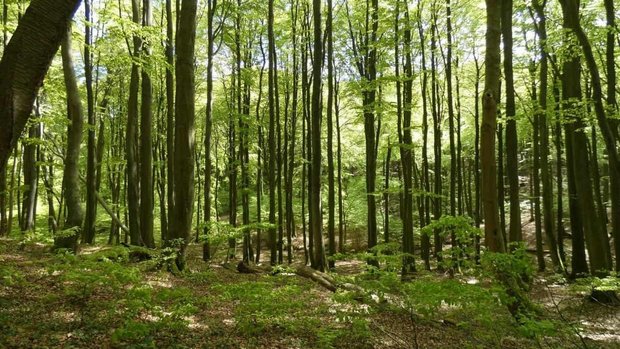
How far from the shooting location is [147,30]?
9.84 metres

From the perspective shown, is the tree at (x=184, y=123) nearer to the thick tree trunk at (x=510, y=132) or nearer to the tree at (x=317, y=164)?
the tree at (x=317, y=164)

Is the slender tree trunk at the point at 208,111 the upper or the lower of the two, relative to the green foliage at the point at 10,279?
upper

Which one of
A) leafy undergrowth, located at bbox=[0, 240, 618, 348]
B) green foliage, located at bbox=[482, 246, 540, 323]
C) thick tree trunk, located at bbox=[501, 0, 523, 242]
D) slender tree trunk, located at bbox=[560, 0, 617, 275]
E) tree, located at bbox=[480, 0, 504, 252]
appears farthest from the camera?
slender tree trunk, located at bbox=[560, 0, 617, 275]

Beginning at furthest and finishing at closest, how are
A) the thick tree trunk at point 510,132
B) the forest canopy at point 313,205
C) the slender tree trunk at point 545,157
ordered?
1. the slender tree trunk at point 545,157
2. the thick tree trunk at point 510,132
3. the forest canopy at point 313,205

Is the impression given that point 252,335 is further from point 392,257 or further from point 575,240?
point 575,240

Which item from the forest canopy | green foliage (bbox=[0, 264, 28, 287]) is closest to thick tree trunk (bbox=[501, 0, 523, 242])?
the forest canopy

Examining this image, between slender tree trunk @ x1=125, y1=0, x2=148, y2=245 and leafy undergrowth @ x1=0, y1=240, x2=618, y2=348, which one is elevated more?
slender tree trunk @ x1=125, y1=0, x2=148, y2=245

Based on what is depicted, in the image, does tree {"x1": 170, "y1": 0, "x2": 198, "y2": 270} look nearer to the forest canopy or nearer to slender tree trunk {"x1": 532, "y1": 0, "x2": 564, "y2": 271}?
→ the forest canopy

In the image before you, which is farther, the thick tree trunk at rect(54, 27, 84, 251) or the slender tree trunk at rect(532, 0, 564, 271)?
the slender tree trunk at rect(532, 0, 564, 271)

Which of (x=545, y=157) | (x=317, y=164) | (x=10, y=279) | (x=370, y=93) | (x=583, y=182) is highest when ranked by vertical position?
(x=370, y=93)

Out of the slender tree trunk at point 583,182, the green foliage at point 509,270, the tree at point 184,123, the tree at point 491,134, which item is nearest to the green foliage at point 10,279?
the tree at point 184,123

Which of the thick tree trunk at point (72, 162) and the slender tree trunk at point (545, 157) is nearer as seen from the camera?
the thick tree trunk at point (72, 162)

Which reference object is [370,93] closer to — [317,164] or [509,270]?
[317,164]

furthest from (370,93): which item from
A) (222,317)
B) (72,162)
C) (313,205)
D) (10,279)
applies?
(10,279)
